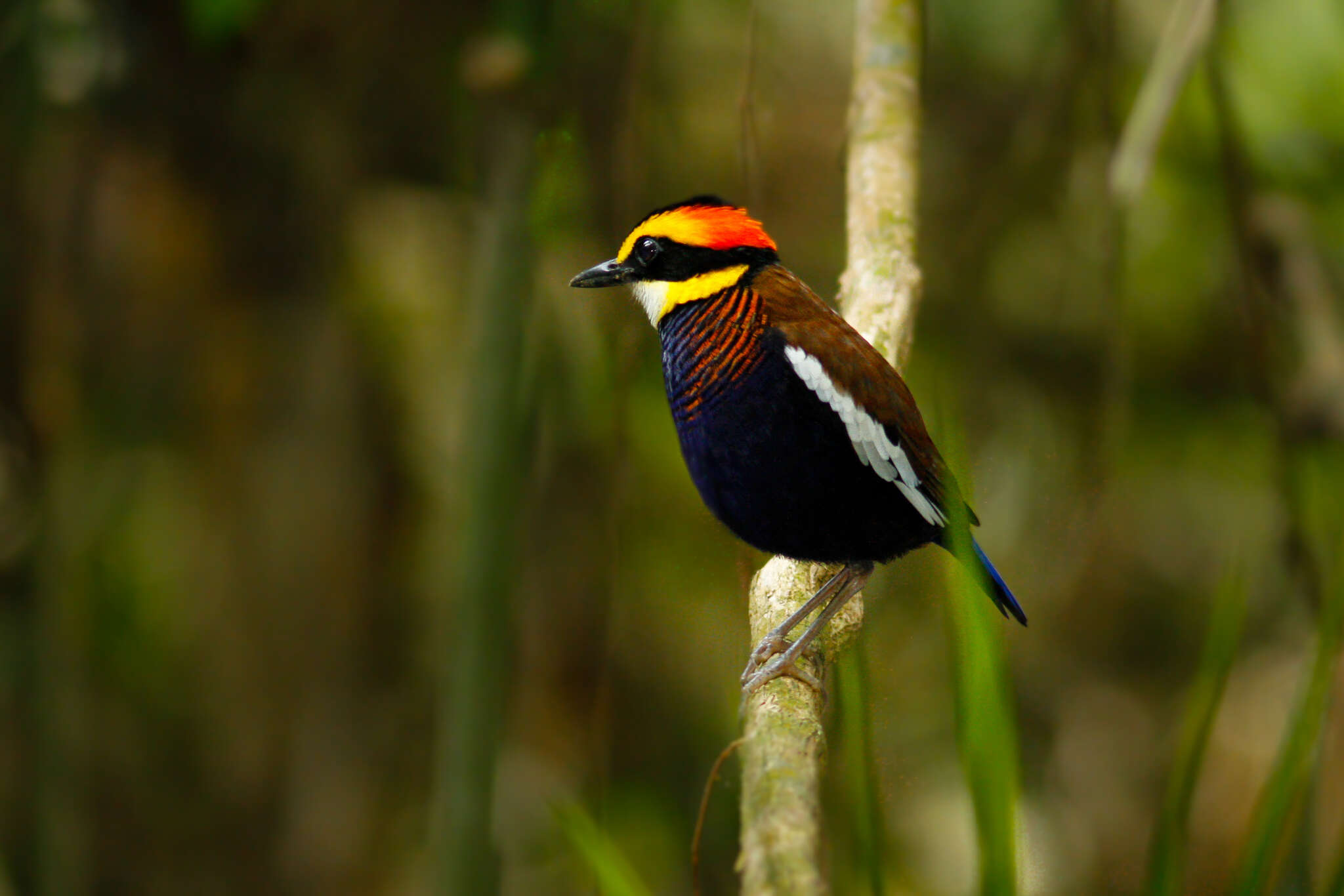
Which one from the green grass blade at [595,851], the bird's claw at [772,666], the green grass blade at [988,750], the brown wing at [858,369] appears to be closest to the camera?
the green grass blade at [988,750]

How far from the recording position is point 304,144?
440cm

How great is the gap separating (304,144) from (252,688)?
210cm

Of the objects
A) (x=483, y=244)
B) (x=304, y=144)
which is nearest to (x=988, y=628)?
(x=483, y=244)

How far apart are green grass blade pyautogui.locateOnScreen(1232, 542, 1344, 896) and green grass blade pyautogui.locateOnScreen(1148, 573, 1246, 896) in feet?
0.24

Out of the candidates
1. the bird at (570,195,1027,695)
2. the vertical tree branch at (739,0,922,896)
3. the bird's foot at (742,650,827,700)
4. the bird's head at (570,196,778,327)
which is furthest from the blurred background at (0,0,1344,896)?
the bird's foot at (742,650,827,700)

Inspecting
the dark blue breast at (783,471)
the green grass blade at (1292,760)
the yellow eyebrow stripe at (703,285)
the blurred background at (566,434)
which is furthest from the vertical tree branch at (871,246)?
the blurred background at (566,434)

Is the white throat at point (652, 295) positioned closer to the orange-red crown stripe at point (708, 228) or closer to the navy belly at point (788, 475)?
the orange-red crown stripe at point (708, 228)

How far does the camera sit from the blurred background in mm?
3934

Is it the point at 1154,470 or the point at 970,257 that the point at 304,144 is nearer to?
the point at 970,257

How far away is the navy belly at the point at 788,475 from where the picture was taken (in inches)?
90.8

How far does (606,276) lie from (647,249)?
0.11m

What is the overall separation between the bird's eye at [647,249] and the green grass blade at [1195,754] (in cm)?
144

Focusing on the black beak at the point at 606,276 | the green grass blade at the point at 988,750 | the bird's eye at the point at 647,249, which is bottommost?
the green grass blade at the point at 988,750

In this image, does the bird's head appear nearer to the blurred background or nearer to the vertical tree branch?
the vertical tree branch
